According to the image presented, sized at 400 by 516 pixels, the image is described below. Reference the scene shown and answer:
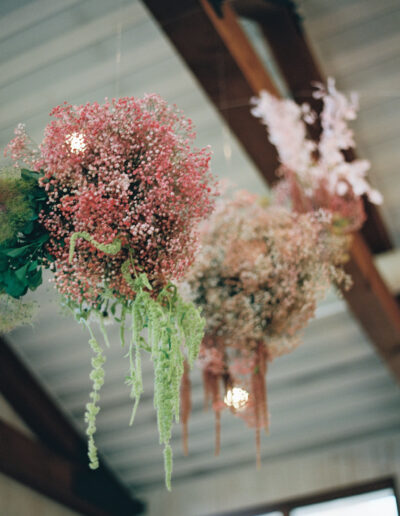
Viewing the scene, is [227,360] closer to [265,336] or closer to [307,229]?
[265,336]

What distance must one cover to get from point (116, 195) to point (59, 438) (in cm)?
420

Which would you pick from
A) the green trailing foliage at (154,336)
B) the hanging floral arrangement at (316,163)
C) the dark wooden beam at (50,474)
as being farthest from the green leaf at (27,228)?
the dark wooden beam at (50,474)

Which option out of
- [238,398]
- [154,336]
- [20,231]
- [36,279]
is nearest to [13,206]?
[20,231]

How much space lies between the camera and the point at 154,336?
1.38m

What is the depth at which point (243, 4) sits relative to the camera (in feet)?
11.0

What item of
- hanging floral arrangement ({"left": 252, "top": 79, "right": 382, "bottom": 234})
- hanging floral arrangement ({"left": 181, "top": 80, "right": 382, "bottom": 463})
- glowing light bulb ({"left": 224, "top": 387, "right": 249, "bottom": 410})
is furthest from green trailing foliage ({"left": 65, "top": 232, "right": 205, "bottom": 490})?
hanging floral arrangement ({"left": 252, "top": 79, "right": 382, "bottom": 234})

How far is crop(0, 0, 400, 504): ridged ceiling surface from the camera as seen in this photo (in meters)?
1.60

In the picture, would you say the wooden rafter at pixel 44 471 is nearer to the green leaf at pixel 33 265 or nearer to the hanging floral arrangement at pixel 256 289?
the hanging floral arrangement at pixel 256 289

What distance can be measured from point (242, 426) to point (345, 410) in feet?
2.77

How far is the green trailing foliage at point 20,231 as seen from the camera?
4.45ft

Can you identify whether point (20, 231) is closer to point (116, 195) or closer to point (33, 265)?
point (33, 265)

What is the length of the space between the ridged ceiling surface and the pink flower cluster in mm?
91

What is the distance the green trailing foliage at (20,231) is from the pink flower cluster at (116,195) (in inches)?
1.0

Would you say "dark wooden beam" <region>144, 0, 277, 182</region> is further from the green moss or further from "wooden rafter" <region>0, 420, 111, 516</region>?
"wooden rafter" <region>0, 420, 111, 516</region>
